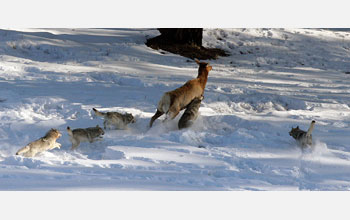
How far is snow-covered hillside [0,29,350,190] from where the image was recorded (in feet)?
19.3

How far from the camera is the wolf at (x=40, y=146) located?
6.30 meters

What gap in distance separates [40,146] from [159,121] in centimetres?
257

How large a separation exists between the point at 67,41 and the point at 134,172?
11.1 meters

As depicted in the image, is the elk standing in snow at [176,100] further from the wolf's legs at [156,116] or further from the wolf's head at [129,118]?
the wolf's head at [129,118]

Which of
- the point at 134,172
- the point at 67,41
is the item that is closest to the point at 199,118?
the point at 134,172

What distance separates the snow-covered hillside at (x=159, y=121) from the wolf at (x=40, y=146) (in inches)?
5.5

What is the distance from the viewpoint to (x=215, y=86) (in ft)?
38.4

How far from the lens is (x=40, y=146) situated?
6434 mm

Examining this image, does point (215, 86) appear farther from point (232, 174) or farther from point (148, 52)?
point (232, 174)

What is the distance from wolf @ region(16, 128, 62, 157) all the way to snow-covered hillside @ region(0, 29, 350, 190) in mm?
141

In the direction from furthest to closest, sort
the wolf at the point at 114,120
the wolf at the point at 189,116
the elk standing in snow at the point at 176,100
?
the elk standing in snow at the point at 176,100
the wolf at the point at 189,116
the wolf at the point at 114,120

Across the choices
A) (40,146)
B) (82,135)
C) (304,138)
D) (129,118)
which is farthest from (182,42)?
(40,146)

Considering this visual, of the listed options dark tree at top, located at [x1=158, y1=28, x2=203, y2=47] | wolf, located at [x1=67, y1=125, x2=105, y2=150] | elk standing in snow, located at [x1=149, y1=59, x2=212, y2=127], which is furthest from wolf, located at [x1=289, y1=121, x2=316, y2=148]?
dark tree at top, located at [x1=158, y1=28, x2=203, y2=47]

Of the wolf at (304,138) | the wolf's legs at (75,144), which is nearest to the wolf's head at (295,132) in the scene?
the wolf at (304,138)
